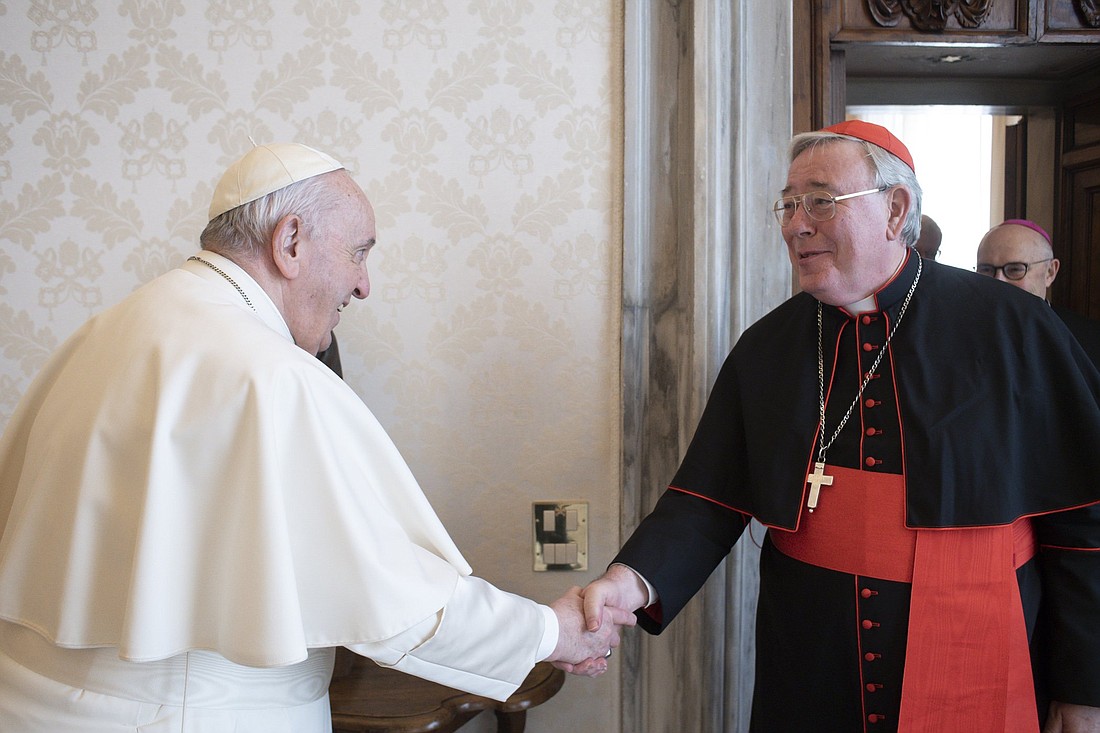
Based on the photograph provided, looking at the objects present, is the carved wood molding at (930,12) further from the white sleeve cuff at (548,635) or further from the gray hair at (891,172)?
the white sleeve cuff at (548,635)

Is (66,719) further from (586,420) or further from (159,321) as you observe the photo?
(586,420)

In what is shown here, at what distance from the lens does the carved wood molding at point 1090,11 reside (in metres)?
2.65

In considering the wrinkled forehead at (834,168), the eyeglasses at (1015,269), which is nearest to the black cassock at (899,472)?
the wrinkled forehead at (834,168)

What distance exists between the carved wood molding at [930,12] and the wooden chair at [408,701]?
6.69 feet

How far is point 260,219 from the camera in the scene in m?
1.68

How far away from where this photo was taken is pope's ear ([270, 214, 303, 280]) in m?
1.68

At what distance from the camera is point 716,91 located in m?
2.42

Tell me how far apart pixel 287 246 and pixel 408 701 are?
1107 millimetres

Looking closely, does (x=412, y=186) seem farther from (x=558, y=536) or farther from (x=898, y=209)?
(x=898, y=209)

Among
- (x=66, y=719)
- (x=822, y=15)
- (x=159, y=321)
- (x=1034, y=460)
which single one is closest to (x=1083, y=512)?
(x=1034, y=460)

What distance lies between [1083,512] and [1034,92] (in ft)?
6.58

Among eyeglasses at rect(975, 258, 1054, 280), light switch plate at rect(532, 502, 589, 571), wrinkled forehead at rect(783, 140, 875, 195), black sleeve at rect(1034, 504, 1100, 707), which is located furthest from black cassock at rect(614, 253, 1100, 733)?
eyeglasses at rect(975, 258, 1054, 280)

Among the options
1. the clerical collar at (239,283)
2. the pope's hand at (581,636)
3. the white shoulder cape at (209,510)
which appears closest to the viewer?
the white shoulder cape at (209,510)

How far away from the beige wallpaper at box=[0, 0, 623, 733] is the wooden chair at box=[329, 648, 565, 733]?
45 centimetres
